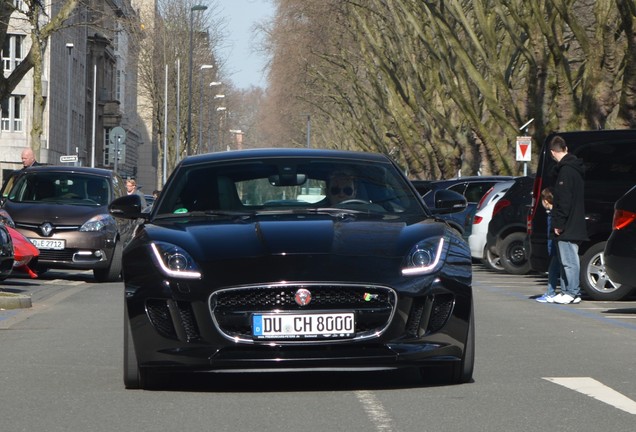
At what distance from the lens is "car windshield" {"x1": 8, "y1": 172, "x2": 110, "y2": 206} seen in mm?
23000

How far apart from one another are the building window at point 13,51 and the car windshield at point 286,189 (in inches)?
2795

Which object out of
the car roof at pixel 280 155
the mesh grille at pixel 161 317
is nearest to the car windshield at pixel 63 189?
the car roof at pixel 280 155

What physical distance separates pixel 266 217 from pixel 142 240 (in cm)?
78

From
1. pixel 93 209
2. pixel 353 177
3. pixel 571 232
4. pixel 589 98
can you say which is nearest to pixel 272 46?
pixel 589 98

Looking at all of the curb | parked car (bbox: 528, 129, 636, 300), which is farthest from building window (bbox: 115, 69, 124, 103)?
the curb

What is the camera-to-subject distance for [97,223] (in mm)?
22266

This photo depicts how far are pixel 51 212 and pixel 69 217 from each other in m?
0.27

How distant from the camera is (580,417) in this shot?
7.81 metres

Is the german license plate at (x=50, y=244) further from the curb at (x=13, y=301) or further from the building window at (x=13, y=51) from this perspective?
the building window at (x=13, y=51)

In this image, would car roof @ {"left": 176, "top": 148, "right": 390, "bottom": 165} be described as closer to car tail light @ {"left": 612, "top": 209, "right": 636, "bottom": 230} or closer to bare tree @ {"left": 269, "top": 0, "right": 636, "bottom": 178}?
car tail light @ {"left": 612, "top": 209, "right": 636, "bottom": 230}

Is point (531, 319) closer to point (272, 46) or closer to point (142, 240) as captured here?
point (142, 240)

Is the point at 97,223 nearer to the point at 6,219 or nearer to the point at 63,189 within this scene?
the point at 63,189

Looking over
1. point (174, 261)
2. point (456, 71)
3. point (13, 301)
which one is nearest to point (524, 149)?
point (456, 71)

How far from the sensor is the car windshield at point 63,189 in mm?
23000
